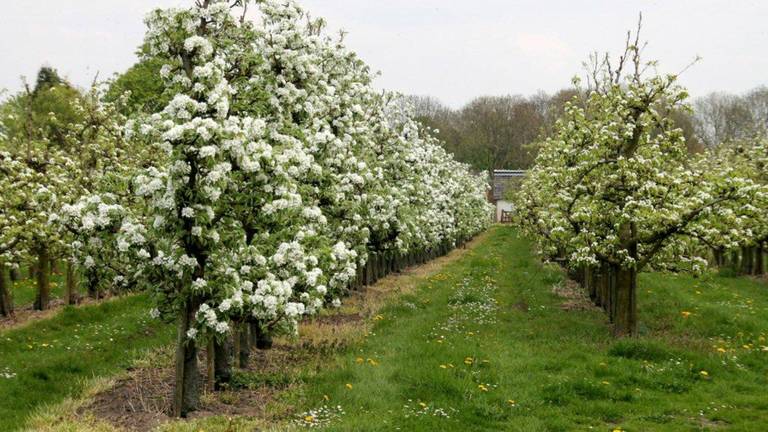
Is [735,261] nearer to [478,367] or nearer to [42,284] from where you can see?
[478,367]

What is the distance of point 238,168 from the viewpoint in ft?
38.4

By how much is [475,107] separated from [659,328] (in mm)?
100855

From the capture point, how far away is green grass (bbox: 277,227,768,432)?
12398 millimetres

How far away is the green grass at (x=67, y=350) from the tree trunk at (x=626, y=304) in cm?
1320

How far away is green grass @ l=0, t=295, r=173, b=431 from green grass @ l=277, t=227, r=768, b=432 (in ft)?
18.6

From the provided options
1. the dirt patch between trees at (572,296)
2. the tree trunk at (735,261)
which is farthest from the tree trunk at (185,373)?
the tree trunk at (735,261)

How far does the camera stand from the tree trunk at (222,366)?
14203 mm

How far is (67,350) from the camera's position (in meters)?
18.8

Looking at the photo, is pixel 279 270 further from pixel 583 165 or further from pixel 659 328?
pixel 659 328

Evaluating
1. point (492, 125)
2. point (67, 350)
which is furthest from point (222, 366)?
point (492, 125)

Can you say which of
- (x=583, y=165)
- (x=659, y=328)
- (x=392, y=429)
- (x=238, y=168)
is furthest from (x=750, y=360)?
(x=238, y=168)

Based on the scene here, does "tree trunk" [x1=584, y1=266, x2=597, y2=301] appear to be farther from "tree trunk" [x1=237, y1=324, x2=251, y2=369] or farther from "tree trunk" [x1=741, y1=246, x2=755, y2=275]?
"tree trunk" [x1=237, y1=324, x2=251, y2=369]

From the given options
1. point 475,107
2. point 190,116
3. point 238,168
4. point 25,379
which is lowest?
point 25,379

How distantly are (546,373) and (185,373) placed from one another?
314 inches
